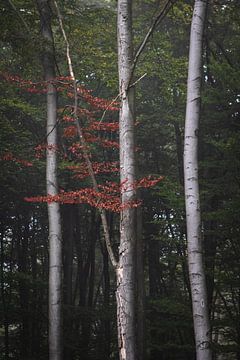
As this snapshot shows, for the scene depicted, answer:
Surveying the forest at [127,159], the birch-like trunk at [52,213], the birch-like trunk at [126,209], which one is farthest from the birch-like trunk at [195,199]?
the birch-like trunk at [52,213]

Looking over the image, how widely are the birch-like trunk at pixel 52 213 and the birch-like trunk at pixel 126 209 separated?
1.89m

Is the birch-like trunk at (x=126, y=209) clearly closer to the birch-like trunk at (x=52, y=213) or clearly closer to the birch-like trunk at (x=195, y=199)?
the birch-like trunk at (x=195, y=199)

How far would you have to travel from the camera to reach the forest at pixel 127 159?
6.12m

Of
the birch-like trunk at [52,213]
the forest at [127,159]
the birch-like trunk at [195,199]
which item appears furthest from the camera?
the birch-like trunk at [52,213]

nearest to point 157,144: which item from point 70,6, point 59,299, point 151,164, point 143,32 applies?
point 151,164

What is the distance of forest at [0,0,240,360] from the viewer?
6.12 m

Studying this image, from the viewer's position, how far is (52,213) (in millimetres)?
8430

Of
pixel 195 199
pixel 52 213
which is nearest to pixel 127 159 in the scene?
pixel 195 199

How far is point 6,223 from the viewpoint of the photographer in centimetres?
1427

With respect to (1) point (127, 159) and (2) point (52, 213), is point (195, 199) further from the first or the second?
(2) point (52, 213)

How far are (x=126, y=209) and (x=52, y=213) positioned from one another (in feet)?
9.91

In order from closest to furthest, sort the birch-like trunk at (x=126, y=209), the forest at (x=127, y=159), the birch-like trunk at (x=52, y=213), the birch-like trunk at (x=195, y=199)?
1. the birch-like trunk at (x=126, y=209)
2. the birch-like trunk at (x=195, y=199)
3. the forest at (x=127, y=159)
4. the birch-like trunk at (x=52, y=213)

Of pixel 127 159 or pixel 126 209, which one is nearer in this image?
pixel 126 209

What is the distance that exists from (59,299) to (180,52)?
8739mm
